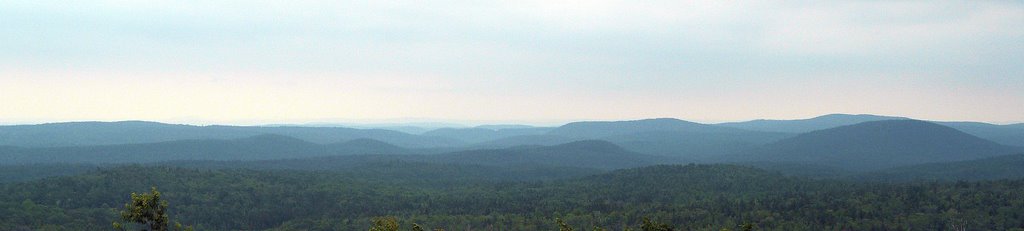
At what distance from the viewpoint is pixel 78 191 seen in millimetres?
145250

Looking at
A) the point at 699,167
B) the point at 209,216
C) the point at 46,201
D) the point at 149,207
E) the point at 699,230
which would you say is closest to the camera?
the point at 149,207

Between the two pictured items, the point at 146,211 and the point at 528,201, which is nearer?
the point at 146,211

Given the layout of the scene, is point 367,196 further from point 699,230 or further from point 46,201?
point 699,230

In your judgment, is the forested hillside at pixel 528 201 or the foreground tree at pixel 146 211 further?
the forested hillside at pixel 528 201

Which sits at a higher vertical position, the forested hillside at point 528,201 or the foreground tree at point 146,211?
the foreground tree at point 146,211

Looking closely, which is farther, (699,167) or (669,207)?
(699,167)

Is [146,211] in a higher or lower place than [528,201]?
higher

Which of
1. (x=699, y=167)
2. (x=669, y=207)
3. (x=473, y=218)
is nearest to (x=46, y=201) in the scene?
(x=473, y=218)

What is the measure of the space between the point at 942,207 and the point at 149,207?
11579 cm

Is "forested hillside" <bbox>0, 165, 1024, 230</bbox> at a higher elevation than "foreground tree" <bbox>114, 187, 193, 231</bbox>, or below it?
Result: below

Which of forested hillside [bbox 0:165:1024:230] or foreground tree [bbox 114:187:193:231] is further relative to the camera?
forested hillside [bbox 0:165:1024:230]

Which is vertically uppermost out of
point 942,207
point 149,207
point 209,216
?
point 149,207

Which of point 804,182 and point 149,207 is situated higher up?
point 149,207

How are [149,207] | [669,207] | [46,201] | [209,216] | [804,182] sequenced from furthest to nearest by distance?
[804,182], [209,216], [46,201], [669,207], [149,207]
